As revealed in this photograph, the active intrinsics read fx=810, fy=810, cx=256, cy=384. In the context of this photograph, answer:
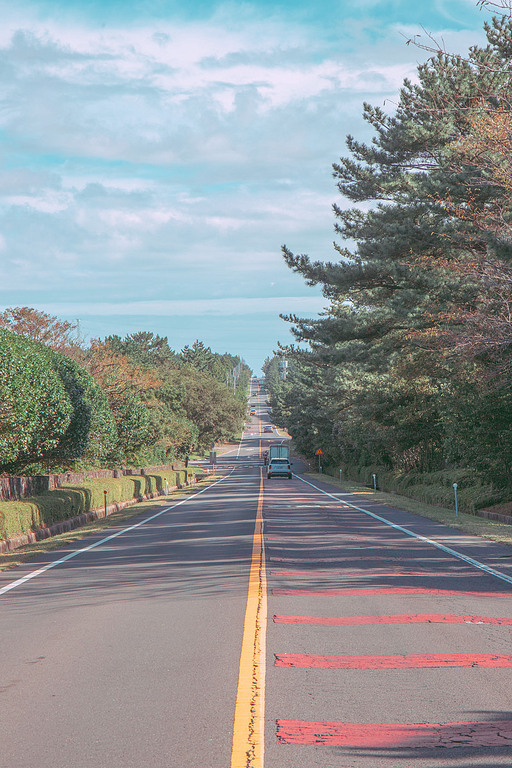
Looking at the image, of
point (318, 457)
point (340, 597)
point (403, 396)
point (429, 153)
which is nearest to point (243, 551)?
point (340, 597)

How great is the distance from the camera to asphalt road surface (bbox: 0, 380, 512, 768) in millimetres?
5059

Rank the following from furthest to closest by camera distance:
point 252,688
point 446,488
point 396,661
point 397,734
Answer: point 446,488, point 396,661, point 252,688, point 397,734

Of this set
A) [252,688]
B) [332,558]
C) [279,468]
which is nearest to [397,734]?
[252,688]

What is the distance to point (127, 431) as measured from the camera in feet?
159

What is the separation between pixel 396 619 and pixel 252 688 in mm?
3182

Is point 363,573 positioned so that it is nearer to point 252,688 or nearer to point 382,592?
point 382,592

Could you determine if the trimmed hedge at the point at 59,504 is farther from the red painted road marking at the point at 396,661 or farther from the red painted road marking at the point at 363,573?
the red painted road marking at the point at 396,661

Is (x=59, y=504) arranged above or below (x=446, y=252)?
below

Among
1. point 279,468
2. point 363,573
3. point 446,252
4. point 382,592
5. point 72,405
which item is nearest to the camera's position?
point 382,592

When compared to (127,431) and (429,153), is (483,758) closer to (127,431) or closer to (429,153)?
(429,153)

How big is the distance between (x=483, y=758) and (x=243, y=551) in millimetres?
11738

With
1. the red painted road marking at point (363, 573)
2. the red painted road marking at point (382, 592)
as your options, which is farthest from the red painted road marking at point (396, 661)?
the red painted road marking at point (363, 573)

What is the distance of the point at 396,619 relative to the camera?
916 cm

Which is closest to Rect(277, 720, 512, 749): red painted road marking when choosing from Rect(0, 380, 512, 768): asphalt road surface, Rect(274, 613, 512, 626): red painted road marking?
Rect(0, 380, 512, 768): asphalt road surface
